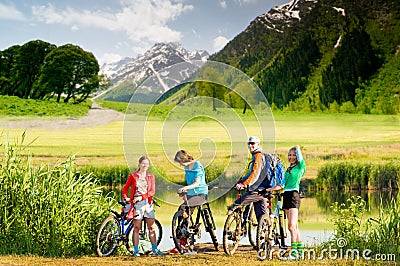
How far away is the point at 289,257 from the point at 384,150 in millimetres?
18263

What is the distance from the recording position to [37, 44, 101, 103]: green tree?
22.4m

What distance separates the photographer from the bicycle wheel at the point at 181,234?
5.84m

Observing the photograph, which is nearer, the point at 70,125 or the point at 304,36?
the point at 70,125

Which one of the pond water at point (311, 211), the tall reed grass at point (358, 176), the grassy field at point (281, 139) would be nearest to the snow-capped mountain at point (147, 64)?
the grassy field at point (281, 139)

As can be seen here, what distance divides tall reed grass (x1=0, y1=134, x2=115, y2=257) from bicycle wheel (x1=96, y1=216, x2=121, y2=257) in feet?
0.77

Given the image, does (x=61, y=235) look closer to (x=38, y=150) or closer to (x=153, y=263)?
(x=153, y=263)

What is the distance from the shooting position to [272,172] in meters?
5.70

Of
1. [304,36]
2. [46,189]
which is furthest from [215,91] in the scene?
[46,189]

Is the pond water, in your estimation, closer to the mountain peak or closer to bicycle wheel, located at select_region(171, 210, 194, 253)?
bicycle wheel, located at select_region(171, 210, 194, 253)

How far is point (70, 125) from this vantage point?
22.6 metres

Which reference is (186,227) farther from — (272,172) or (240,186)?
(272,172)

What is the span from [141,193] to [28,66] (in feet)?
58.3

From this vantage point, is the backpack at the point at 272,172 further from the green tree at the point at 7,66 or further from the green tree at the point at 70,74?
the green tree at the point at 7,66

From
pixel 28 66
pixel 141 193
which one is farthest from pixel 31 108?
pixel 141 193
